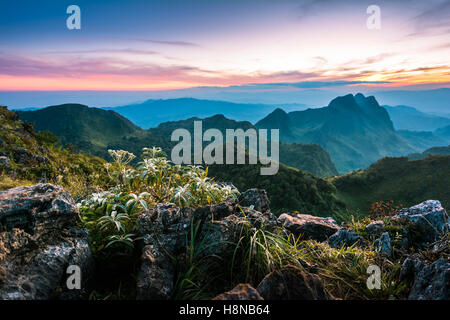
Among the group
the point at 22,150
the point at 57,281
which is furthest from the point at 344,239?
the point at 22,150

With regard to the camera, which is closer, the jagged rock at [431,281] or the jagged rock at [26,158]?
the jagged rock at [431,281]

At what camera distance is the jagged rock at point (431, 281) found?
3.10m

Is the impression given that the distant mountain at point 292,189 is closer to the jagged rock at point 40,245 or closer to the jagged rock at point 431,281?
the jagged rock at point 431,281

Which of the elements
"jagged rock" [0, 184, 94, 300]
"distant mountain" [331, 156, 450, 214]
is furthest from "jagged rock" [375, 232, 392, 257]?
"distant mountain" [331, 156, 450, 214]

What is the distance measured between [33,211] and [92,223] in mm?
862

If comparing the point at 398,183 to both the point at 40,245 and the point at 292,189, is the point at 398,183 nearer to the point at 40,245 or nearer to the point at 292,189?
the point at 292,189

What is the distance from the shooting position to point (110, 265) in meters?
3.28

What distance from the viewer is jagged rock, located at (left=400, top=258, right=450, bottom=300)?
10.2ft

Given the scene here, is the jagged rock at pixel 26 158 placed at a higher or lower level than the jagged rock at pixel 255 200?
higher

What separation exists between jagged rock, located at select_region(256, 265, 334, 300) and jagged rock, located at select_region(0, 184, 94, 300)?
2.43m

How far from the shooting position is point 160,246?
3.44 metres

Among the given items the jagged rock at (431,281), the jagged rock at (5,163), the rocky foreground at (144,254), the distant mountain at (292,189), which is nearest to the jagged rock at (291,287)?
the rocky foreground at (144,254)

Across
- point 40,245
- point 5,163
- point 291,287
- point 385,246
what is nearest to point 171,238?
point 40,245

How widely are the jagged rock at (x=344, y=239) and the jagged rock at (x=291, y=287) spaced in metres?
3.62
